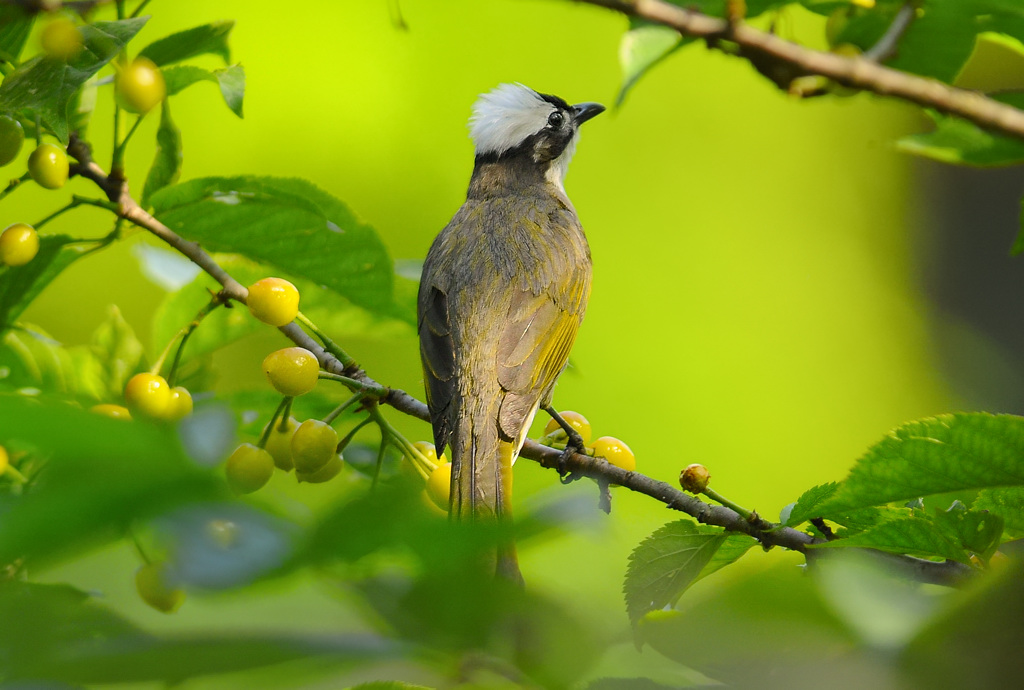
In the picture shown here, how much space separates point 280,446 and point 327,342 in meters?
0.15

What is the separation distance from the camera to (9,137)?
3.43 ft

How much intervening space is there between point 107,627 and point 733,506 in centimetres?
84

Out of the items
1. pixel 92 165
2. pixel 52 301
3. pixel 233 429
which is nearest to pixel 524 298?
pixel 92 165

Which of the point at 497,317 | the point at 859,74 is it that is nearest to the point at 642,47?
the point at 859,74

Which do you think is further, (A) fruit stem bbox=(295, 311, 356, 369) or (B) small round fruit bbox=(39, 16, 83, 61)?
(A) fruit stem bbox=(295, 311, 356, 369)

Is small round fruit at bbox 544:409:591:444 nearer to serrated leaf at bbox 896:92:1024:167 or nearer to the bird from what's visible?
the bird

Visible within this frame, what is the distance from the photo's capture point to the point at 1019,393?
535 centimetres

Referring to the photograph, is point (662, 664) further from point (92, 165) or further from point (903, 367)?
point (903, 367)

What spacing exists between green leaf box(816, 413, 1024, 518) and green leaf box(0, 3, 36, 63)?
0.92 meters

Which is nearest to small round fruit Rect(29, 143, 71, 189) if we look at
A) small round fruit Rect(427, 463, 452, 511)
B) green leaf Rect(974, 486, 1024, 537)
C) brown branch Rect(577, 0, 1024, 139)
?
small round fruit Rect(427, 463, 452, 511)

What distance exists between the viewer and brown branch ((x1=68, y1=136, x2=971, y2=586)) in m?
1.02

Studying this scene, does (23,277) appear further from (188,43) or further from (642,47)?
(642,47)

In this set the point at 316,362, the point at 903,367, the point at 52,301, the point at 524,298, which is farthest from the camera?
the point at 903,367

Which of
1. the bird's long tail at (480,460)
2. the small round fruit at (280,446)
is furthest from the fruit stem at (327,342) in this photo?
the bird's long tail at (480,460)
